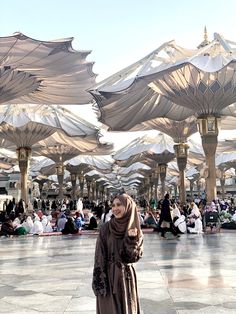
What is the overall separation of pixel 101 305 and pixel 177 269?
13.7ft

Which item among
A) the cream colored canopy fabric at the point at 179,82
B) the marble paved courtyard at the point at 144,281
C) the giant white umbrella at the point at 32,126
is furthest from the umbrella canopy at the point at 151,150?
the marble paved courtyard at the point at 144,281

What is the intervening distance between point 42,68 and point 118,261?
14543 millimetres

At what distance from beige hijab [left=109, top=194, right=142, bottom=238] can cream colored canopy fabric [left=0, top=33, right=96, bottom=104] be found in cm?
1188

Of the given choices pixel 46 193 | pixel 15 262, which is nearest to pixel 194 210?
pixel 15 262

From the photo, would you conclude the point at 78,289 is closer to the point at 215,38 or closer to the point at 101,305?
the point at 101,305

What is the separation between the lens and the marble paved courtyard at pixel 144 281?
482 centimetres

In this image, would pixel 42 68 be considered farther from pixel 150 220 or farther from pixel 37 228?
pixel 150 220

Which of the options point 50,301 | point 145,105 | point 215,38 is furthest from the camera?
point 145,105

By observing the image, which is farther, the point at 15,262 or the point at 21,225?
the point at 21,225

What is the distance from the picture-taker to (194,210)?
53.8ft

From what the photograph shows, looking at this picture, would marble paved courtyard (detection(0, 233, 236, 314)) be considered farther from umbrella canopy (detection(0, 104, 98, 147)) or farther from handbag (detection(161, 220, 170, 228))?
umbrella canopy (detection(0, 104, 98, 147))

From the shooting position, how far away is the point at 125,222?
334 cm

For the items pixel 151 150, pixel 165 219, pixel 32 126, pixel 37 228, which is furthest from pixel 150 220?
pixel 151 150

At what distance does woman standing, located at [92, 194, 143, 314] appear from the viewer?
10.8 ft
